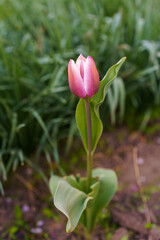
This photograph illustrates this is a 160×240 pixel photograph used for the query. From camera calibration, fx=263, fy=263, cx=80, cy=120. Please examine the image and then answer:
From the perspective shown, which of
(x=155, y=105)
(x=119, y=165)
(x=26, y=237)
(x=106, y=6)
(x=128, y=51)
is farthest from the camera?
(x=106, y=6)

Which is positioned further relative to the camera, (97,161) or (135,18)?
(135,18)

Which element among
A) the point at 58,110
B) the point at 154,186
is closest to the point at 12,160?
the point at 58,110

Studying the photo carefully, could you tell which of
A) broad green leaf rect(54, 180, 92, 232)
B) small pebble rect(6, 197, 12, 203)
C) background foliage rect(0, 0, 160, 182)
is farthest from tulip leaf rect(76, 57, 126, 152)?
small pebble rect(6, 197, 12, 203)

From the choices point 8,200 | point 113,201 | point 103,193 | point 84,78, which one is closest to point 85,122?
point 84,78

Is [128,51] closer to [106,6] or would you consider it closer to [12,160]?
[106,6]

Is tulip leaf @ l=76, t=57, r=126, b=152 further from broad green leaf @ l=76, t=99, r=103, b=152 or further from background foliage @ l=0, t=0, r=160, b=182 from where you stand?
background foliage @ l=0, t=0, r=160, b=182
